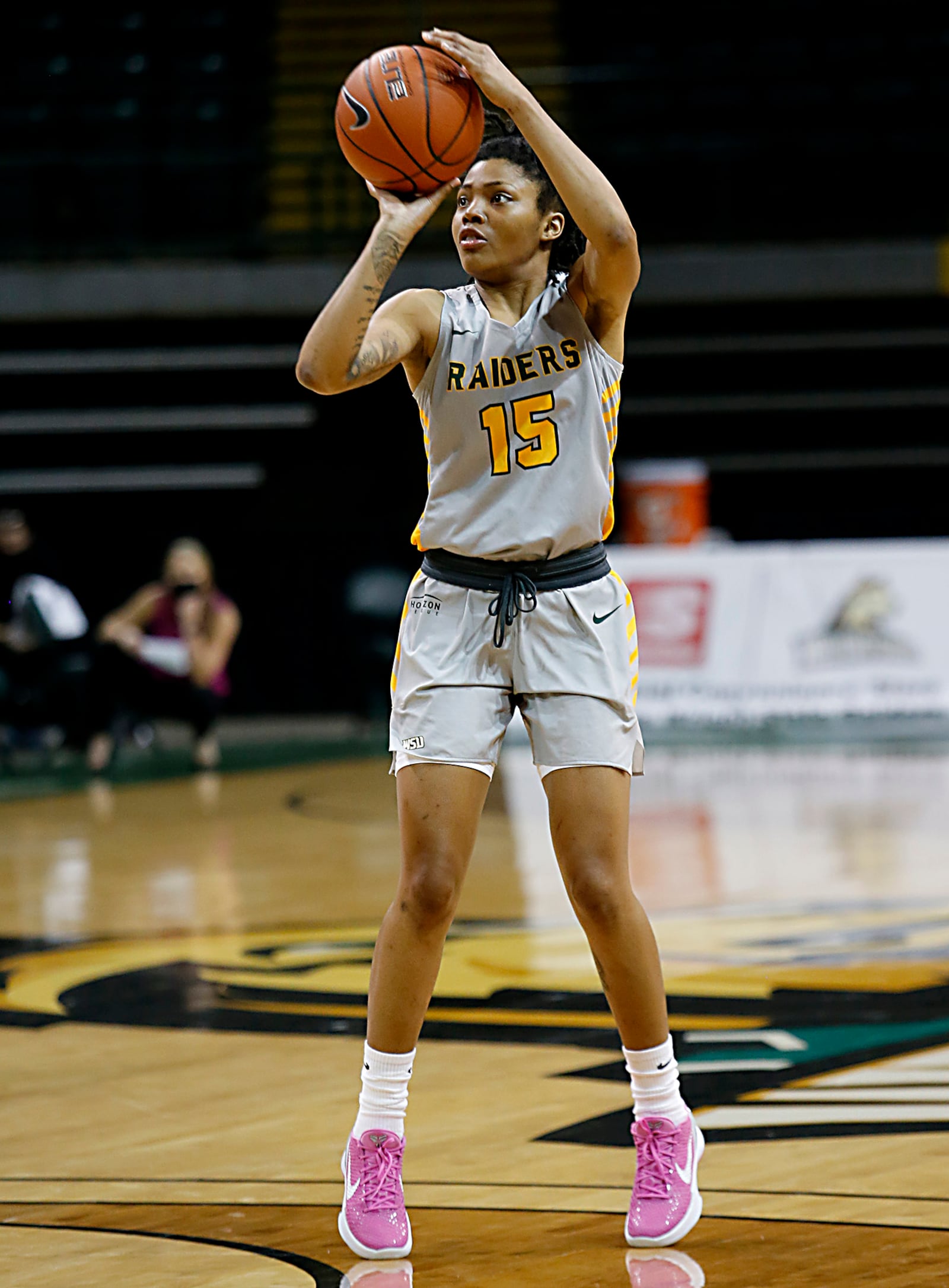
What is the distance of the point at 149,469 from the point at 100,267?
2.08 m

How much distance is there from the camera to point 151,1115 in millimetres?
3346

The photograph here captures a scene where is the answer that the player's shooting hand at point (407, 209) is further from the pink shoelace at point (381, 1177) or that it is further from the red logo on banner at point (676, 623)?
the red logo on banner at point (676, 623)

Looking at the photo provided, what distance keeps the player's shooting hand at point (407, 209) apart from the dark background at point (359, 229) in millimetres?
10165

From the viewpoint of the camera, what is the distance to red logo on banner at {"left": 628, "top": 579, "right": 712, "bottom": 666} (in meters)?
11.1

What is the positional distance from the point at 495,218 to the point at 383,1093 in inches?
55.2

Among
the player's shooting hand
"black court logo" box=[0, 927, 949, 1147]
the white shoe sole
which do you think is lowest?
"black court logo" box=[0, 927, 949, 1147]

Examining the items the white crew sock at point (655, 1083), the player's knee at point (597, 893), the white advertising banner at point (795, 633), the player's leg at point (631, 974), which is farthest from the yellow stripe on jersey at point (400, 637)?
the white advertising banner at point (795, 633)

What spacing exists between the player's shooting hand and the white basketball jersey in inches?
5.7

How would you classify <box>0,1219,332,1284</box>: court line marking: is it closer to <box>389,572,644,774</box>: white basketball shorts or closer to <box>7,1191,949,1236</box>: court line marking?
<box>7,1191,949,1236</box>: court line marking

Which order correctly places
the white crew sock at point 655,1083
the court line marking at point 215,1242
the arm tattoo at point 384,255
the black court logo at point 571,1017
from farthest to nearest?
the black court logo at point 571,1017 → the white crew sock at point 655,1083 → the arm tattoo at point 384,255 → the court line marking at point 215,1242

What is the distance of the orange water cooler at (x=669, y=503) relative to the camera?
12984 millimetres

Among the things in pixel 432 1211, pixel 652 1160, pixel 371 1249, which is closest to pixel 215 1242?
pixel 371 1249

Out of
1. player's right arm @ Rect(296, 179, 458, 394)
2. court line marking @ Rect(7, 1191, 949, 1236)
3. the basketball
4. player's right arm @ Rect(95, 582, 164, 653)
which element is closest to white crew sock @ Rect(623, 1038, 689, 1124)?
court line marking @ Rect(7, 1191, 949, 1236)

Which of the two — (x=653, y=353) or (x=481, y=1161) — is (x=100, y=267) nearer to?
(x=653, y=353)
